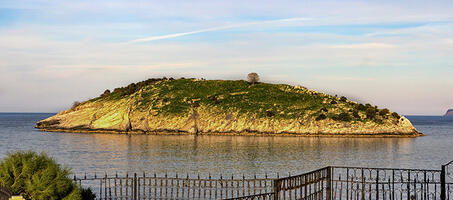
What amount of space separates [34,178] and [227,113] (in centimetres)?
9651

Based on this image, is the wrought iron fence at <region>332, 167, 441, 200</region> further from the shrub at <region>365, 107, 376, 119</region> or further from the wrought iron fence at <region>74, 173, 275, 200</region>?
the shrub at <region>365, 107, 376, 119</region>

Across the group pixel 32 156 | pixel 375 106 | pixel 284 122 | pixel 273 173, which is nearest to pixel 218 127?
pixel 284 122

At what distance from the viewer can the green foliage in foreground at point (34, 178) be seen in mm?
18172

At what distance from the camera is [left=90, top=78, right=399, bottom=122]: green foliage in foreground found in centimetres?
11138

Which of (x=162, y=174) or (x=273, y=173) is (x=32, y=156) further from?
(x=273, y=173)

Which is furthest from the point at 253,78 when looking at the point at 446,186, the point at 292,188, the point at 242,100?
the point at 292,188

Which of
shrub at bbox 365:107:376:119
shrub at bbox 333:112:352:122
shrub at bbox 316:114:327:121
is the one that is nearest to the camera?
shrub at bbox 333:112:352:122

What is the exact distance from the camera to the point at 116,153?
6075cm

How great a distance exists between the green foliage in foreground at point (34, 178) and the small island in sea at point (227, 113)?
8714 cm

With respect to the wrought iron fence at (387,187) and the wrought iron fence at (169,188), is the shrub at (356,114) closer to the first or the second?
the wrought iron fence at (387,187)

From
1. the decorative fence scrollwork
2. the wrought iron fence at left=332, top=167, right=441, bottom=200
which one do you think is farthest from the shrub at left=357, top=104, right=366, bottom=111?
the wrought iron fence at left=332, top=167, right=441, bottom=200

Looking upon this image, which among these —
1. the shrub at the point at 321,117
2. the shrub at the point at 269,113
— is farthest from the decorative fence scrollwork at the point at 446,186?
the shrub at the point at 269,113

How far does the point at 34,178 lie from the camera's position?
60.0 feet

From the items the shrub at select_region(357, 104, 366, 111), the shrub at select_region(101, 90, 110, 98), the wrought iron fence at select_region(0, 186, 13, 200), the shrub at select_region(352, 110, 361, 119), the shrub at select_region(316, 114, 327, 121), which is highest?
the shrub at select_region(101, 90, 110, 98)
